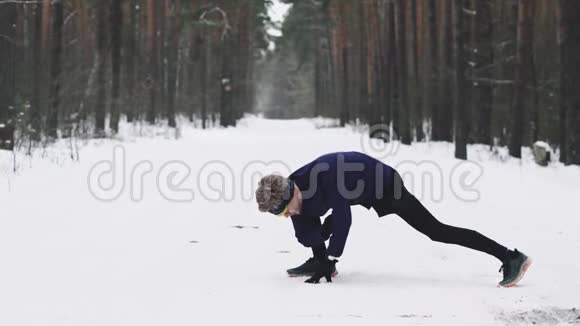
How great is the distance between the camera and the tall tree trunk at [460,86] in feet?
53.5

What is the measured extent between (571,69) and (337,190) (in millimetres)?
10424

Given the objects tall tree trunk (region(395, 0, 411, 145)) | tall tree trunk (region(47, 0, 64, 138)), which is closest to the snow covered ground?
tall tree trunk (region(47, 0, 64, 138))

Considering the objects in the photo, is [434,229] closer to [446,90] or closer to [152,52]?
[446,90]

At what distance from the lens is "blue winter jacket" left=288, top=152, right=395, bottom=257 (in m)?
4.70

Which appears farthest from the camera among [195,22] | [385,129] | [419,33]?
[195,22]

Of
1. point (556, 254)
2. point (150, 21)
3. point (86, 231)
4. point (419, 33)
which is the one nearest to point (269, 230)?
point (86, 231)

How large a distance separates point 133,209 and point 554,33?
16875 mm

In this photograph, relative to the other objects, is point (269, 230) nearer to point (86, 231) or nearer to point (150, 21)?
point (86, 231)

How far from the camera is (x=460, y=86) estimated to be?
16.8m

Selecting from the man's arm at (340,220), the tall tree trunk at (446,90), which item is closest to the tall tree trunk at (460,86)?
the tall tree trunk at (446,90)

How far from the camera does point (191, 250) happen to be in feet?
19.6

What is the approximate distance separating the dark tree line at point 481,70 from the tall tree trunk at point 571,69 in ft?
0.07

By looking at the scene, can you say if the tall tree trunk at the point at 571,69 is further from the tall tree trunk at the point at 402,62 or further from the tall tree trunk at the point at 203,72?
the tall tree trunk at the point at 203,72

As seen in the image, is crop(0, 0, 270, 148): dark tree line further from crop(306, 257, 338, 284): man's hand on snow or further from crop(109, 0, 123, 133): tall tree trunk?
crop(306, 257, 338, 284): man's hand on snow
